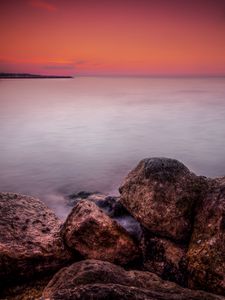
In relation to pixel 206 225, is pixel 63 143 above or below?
below

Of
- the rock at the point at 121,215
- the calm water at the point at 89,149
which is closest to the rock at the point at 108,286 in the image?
the rock at the point at 121,215

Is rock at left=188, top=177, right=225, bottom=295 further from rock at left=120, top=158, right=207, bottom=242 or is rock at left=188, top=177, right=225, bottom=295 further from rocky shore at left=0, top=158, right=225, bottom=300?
rock at left=120, top=158, right=207, bottom=242

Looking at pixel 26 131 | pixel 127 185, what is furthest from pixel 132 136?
pixel 127 185

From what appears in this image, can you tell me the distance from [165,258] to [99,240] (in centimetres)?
105

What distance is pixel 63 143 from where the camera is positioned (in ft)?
70.5

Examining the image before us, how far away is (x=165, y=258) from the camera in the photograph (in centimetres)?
465

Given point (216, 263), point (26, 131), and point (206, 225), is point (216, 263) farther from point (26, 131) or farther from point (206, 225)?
point (26, 131)

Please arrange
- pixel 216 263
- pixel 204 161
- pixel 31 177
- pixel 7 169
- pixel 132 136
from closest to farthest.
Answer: pixel 216 263, pixel 31 177, pixel 7 169, pixel 204 161, pixel 132 136

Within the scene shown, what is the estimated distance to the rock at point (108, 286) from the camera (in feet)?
10.0

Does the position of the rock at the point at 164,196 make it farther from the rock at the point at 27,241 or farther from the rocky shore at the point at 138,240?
the rock at the point at 27,241

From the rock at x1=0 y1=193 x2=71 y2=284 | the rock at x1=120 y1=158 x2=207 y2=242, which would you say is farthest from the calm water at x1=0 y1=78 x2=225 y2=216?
the rock at x1=120 y1=158 x2=207 y2=242

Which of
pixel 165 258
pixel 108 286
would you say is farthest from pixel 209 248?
pixel 108 286

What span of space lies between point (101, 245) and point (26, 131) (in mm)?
21814

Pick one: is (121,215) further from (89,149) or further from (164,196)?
(89,149)
